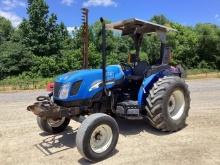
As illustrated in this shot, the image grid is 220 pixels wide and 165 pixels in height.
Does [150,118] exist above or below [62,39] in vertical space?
below

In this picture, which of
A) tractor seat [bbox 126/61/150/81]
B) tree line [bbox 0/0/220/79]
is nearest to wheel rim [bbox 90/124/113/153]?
tractor seat [bbox 126/61/150/81]

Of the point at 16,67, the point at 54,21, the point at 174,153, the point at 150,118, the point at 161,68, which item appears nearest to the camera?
the point at 174,153

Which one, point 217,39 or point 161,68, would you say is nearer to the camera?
point 161,68

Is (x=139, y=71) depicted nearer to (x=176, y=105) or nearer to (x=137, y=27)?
(x=137, y=27)

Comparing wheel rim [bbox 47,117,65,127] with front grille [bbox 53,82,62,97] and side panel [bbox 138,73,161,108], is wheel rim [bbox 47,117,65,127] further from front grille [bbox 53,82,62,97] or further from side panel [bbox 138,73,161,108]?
side panel [bbox 138,73,161,108]

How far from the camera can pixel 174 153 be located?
21.2 feet

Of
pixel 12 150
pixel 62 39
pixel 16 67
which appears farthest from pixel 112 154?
pixel 62 39

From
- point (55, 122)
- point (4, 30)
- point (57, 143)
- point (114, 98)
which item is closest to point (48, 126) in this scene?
point (55, 122)

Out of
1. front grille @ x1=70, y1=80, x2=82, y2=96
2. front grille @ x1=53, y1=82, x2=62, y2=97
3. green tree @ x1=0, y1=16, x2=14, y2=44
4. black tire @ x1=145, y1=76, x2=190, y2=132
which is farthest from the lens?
green tree @ x1=0, y1=16, x2=14, y2=44

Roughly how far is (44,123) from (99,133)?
191 centimetres

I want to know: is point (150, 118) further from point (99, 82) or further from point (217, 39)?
point (217, 39)

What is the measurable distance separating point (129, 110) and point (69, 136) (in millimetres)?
1513

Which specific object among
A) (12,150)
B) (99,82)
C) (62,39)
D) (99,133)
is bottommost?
(12,150)

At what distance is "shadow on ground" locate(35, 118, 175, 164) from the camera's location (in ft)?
22.9
